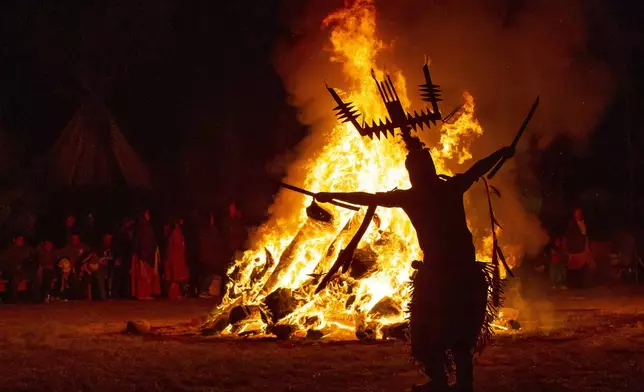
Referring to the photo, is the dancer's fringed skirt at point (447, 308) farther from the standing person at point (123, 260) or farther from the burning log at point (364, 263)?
the standing person at point (123, 260)

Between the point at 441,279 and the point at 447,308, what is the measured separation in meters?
0.20

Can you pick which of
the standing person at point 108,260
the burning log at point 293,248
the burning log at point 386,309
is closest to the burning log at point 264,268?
the burning log at point 293,248

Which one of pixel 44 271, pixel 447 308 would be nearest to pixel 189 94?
pixel 44 271

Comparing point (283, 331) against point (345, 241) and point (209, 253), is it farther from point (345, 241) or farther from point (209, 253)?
point (209, 253)

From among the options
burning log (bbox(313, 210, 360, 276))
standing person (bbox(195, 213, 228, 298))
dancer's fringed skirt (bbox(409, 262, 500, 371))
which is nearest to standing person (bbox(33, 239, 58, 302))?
standing person (bbox(195, 213, 228, 298))

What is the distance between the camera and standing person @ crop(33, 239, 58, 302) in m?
14.5

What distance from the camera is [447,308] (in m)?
5.43

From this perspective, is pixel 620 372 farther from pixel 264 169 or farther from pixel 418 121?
pixel 264 169

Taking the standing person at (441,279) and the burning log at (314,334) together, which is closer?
the standing person at (441,279)

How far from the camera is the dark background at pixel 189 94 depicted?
16.9 metres

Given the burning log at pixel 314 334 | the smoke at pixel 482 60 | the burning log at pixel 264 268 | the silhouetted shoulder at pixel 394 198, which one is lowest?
the burning log at pixel 314 334

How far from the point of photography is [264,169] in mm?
19406

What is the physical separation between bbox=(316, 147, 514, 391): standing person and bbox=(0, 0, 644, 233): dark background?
11.6 metres

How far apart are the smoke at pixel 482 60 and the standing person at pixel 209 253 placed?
383cm
